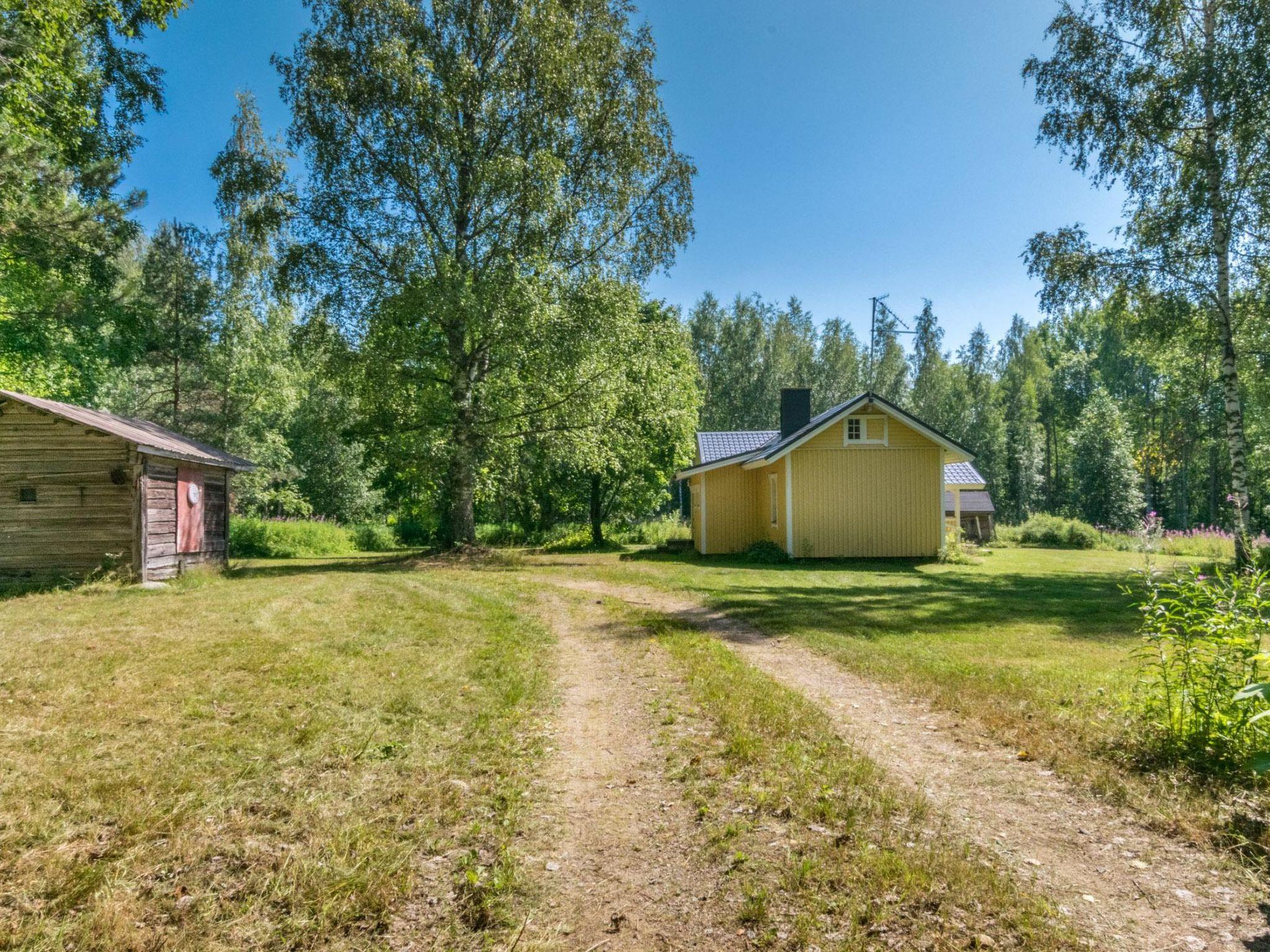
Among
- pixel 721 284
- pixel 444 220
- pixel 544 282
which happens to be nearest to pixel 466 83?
pixel 444 220

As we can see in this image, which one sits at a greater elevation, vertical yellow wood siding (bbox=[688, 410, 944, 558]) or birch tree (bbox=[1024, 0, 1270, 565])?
birch tree (bbox=[1024, 0, 1270, 565])

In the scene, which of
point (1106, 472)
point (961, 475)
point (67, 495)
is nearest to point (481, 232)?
point (67, 495)

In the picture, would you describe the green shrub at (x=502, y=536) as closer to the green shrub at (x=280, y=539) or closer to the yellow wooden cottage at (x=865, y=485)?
the green shrub at (x=280, y=539)

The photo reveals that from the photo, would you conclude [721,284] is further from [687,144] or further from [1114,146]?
[1114,146]

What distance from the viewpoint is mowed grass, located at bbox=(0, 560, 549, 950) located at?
2645mm

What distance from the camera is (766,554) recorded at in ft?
59.2

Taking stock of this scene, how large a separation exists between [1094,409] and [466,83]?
3837 centimetres

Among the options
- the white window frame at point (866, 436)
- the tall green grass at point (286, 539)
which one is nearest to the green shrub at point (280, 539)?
the tall green grass at point (286, 539)

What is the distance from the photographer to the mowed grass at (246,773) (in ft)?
8.68

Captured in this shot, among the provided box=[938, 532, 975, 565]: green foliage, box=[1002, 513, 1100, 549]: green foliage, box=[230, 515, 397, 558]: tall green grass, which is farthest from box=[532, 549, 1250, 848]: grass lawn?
box=[1002, 513, 1100, 549]: green foliage

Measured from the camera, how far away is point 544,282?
16.2m

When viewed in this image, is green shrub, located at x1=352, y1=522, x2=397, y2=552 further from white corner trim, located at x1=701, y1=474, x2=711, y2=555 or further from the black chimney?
the black chimney

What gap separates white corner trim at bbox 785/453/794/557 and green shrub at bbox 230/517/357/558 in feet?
50.5

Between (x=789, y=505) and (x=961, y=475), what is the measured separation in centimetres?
1151
